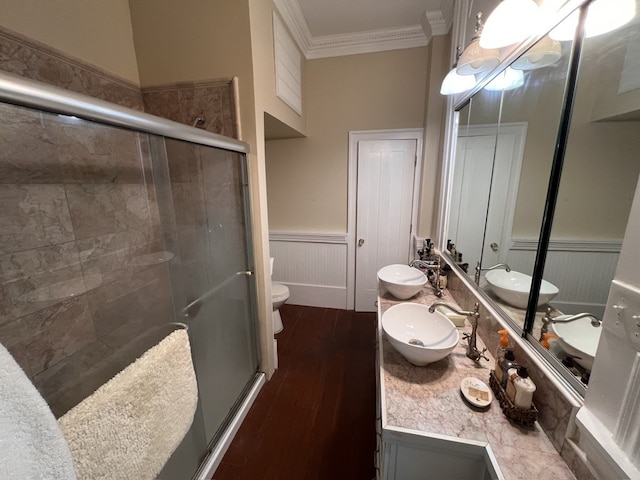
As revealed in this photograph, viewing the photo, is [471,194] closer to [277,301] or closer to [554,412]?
[554,412]

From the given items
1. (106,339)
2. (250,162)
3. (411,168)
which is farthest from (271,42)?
(106,339)

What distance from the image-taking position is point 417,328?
1.25 meters

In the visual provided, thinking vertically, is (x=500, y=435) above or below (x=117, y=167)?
below

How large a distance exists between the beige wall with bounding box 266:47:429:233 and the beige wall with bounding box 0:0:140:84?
1.36 metres

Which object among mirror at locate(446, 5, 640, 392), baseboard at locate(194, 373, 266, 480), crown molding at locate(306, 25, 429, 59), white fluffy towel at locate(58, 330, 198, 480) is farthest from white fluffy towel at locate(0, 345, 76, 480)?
crown molding at locate(306, 25, 429, 59)

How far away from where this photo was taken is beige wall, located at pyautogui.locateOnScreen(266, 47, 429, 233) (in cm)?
230

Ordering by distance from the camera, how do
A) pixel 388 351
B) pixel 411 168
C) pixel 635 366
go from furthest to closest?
pixel 411 168, pixel 388 351, pixel 635 366

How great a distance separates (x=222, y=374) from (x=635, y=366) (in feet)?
5.60

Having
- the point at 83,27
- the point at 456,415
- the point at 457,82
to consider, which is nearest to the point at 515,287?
the point at 456,415

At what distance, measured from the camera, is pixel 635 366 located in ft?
1.71

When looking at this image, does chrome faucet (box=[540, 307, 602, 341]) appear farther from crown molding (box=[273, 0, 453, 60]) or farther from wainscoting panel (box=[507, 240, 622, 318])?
crown molding (box=[273, 0, 453, 60])

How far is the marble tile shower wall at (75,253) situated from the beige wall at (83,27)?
388mm

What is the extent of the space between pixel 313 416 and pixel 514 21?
220cm

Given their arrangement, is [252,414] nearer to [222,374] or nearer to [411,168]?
[222,374]
